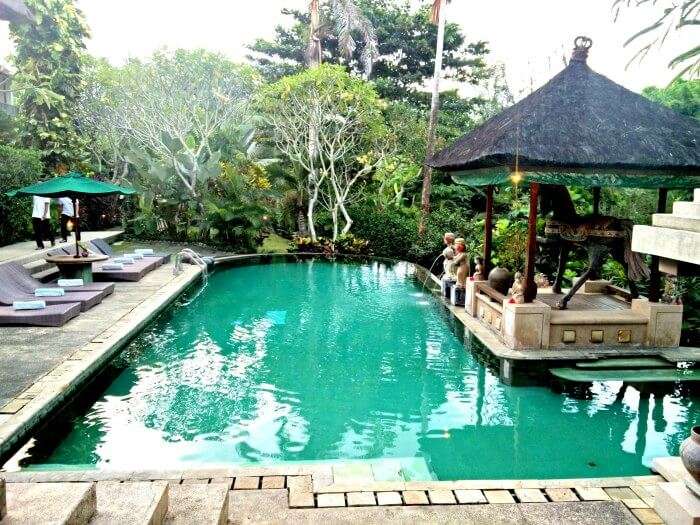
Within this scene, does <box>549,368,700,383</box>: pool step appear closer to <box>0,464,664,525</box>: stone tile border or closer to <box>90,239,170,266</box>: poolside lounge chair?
<box>0,464,664,525</box>: stone tile border

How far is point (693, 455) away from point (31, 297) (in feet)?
34.9

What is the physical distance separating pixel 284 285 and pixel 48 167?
13763 mm

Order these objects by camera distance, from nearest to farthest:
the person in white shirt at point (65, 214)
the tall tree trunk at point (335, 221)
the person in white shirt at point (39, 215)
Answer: the person in white shirt at point (39, 215) → the person in white shirt at point (65, 214) → the tall tree trunk at point (335, 221)

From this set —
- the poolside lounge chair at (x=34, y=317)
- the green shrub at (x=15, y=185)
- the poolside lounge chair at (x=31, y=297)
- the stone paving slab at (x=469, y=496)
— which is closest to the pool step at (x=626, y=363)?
the stone paving slab at (x=469, y=496)

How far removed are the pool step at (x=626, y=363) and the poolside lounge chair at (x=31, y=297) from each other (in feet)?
28.3

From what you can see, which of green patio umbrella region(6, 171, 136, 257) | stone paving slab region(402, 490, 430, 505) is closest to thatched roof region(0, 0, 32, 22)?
stone paving slab region(402, 490, 430, 505)

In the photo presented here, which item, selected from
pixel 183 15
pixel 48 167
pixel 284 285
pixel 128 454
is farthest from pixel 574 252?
pixel 183 15

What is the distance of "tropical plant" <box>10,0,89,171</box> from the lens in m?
22.4

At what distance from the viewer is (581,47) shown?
31.7 ft

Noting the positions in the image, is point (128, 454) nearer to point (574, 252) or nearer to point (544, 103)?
point (544, 103)

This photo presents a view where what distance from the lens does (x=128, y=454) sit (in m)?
5.64

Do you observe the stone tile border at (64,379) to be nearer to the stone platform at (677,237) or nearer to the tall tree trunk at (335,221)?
the stone platform at (677,237)

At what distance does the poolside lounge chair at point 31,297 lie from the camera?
10.0 meters

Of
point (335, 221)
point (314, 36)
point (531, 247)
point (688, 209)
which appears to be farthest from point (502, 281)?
point (314, 36)
